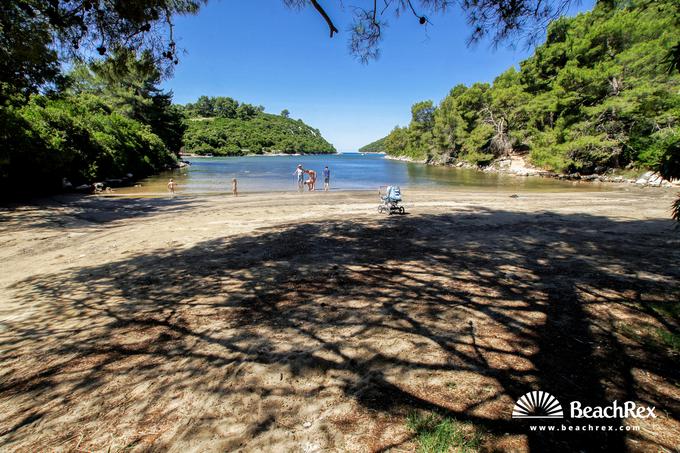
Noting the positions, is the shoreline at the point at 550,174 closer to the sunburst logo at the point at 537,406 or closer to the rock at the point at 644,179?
the rock at the point at 644,179

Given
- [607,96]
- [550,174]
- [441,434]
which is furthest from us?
[550,174]

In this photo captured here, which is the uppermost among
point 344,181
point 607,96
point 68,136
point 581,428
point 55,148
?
point 607,96

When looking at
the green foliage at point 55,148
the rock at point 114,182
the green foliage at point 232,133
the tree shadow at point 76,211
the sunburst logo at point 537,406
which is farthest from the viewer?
the green foliage at point 232,133

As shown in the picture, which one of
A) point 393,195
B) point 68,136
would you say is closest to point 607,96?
point 393,195

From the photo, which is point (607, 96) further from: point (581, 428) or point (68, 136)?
point (68, 136)

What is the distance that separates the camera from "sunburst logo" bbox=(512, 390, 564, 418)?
231 cm

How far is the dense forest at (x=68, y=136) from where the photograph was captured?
23.3ft

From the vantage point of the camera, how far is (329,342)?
11.2ft

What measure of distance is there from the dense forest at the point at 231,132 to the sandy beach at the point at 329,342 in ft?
411

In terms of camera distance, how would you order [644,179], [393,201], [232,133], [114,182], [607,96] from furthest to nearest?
[232,133], [607,96], [114,182], [644,179], [393,201]

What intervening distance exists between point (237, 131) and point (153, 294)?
6104 inches

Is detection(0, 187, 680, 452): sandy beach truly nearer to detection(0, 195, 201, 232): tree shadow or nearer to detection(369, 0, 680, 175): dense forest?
detection(0, 195, 201, 232): tree shadow

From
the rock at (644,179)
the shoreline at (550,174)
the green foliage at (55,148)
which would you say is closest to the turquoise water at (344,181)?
the shoreline at (550,174)

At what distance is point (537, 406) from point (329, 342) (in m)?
2.00
